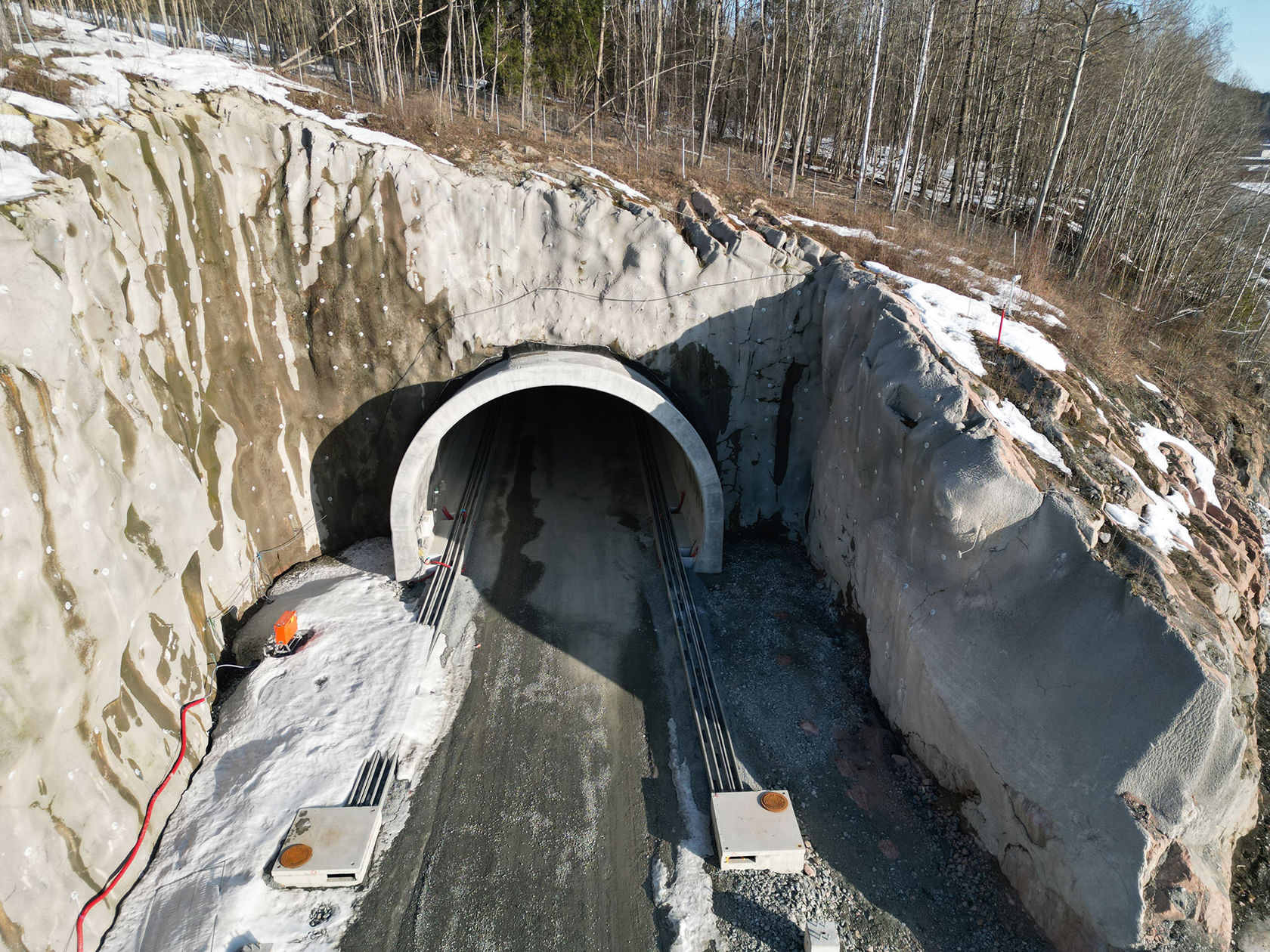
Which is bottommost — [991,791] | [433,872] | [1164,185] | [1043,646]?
[433,872]

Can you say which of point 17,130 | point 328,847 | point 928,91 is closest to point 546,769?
point 328,847

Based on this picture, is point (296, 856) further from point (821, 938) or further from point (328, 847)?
point (821, 938)

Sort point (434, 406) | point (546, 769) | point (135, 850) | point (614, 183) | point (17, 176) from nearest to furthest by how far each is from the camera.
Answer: point (135, 850)
point (17, 176)
point (546, 769)
point (434, 406)
point (614, 183)

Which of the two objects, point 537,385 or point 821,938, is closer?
point 821,938

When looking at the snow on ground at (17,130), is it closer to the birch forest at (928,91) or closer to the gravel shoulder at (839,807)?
the birch forest at (928,91)

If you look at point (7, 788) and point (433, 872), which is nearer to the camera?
point (7, 788)

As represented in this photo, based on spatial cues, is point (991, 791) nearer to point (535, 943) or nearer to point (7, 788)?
point (535, 943)

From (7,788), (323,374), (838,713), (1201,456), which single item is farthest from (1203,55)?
(7,788)
